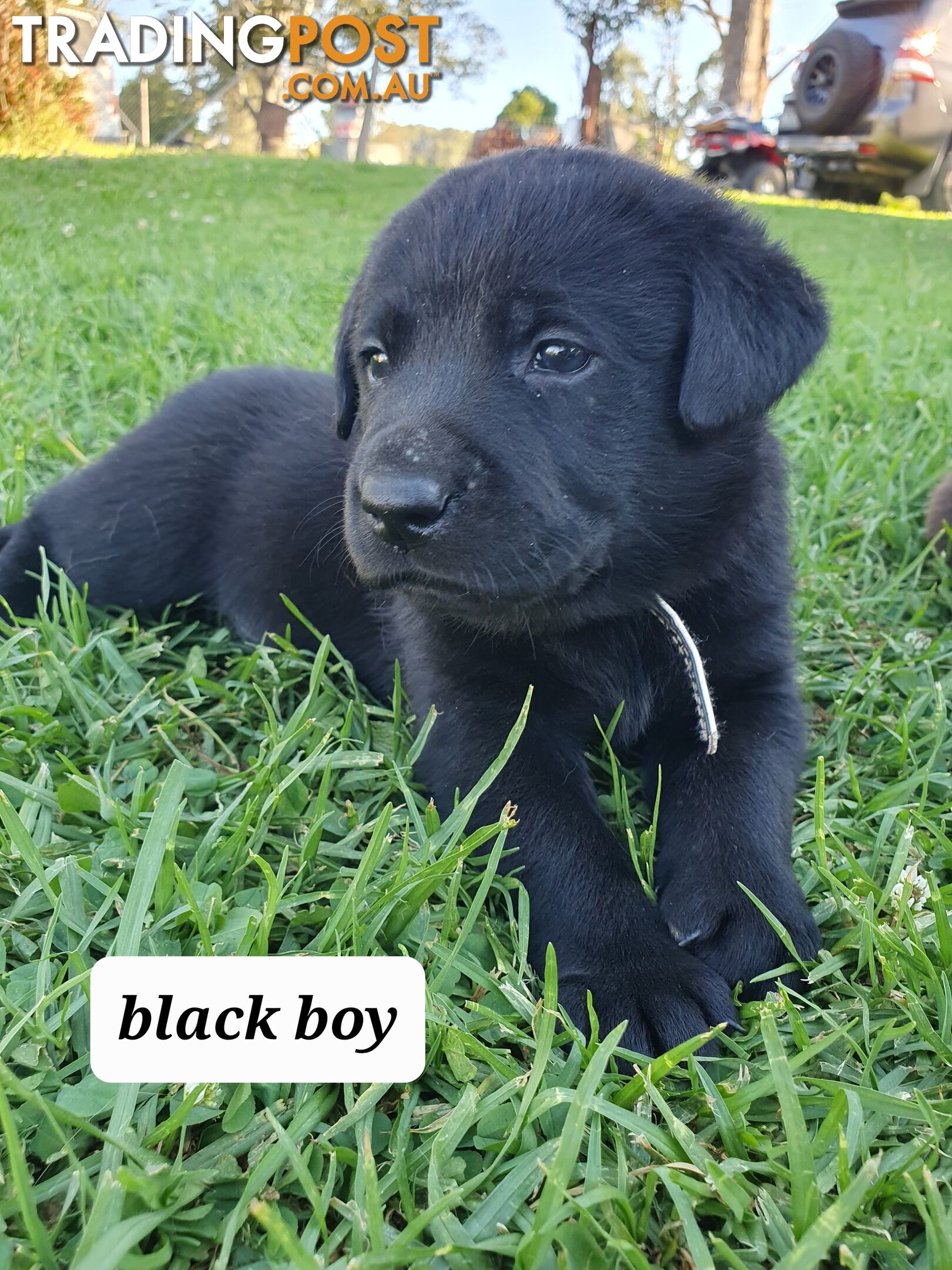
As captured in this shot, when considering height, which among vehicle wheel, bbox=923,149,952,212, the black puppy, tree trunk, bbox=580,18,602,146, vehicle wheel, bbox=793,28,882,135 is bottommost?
the black puppy

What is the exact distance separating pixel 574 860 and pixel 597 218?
3.65 feet

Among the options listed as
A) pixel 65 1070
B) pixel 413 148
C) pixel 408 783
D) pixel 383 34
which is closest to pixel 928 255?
pixel 413 148

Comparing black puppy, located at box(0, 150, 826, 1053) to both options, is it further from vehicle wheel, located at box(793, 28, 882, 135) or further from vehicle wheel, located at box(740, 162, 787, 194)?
vehicle wheel, located at box(740, 162, 787, 194)

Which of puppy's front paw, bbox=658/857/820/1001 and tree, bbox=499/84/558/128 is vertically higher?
tree, bbox=499/84/558/128

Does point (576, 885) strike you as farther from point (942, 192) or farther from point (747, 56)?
point (942, 192)

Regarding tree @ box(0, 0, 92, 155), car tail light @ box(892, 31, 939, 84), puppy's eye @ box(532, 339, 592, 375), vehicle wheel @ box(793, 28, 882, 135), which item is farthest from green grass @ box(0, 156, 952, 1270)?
vehicle wheel @ box(793, 28, 882, 135)

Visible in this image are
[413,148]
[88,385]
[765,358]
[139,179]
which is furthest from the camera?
[413,148]

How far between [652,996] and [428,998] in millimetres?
306

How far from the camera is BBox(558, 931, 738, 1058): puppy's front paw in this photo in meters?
1.34

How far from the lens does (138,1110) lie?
3.88 feet

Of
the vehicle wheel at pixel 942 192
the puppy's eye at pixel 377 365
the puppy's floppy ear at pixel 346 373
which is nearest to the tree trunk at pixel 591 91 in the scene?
the puppy's floppy ear at pixel 346 373

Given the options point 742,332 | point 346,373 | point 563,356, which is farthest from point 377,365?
point 742,332

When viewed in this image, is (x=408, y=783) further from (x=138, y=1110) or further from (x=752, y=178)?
(x=752, y=178)

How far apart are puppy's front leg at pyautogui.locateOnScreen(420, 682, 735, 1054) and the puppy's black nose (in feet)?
1.43
